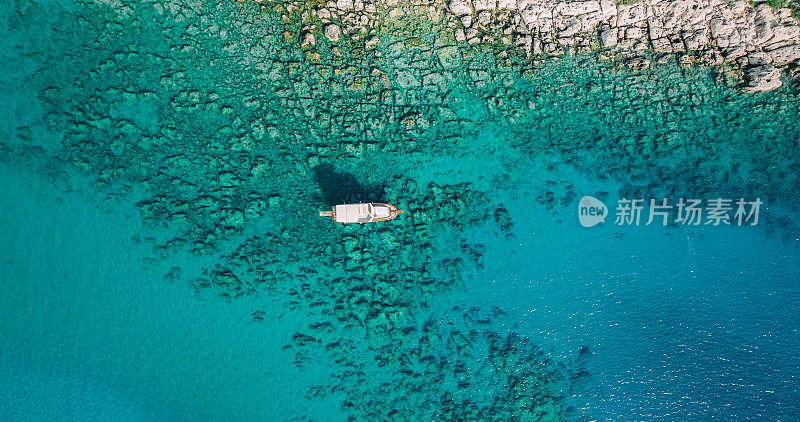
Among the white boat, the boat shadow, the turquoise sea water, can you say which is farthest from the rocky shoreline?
the white boat

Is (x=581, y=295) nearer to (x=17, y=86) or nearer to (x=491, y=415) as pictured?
(x=491, y=415)

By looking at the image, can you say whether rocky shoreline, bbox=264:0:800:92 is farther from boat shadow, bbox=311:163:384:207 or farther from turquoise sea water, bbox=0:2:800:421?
boat shadow, bbox=311:163:384:207

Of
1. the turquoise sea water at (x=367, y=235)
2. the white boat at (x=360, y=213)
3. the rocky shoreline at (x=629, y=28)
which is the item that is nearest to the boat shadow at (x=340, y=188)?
the turquoise sea water at (x=367, y=235)

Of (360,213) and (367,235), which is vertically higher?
(360,213)

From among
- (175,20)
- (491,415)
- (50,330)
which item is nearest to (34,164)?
(50,330)

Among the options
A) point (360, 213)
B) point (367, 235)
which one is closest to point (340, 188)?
point (360, 213)

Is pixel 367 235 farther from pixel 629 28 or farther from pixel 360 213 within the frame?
pixel 629 28
